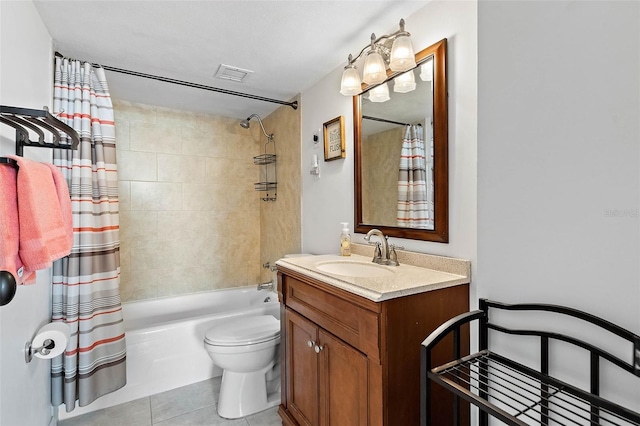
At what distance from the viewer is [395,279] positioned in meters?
1.27

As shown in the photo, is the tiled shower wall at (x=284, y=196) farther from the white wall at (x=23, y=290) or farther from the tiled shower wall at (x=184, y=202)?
the white wall at (x=23, y=290)

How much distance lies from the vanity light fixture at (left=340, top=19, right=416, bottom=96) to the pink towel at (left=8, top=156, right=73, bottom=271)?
1.41 m

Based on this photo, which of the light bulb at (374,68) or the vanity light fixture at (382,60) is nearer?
the vanity light fixture at (382,60)

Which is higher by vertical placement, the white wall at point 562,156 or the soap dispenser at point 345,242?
the white wall at point 562,156

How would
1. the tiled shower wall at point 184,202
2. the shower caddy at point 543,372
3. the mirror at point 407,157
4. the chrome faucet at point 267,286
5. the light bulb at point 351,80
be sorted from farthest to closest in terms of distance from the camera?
the chrome faucet at point 267,286
the tiled shower wall at point 184,202
the light bulb at point 351,80
the mirror at point 407,157
the shower caddy at point 543,372

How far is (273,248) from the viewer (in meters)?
3.04

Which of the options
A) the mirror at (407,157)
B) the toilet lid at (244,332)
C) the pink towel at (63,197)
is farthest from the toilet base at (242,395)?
the pink towel at (63,197)

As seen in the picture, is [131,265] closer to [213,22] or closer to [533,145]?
[213,22]

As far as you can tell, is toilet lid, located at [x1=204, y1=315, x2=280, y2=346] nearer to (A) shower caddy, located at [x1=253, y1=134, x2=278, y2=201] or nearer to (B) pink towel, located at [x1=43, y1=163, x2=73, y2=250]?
(B) pink towel, located at [x1=43, y1=163, x2=73, y2=250]

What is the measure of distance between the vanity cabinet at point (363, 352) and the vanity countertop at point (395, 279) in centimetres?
3

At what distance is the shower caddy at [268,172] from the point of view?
3014 millimetres

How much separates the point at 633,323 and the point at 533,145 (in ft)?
1.22

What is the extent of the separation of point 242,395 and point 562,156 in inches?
79.3

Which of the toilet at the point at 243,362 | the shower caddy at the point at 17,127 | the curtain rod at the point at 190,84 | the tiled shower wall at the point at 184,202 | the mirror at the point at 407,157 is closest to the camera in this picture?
the shower caddy at the point at 17,127
